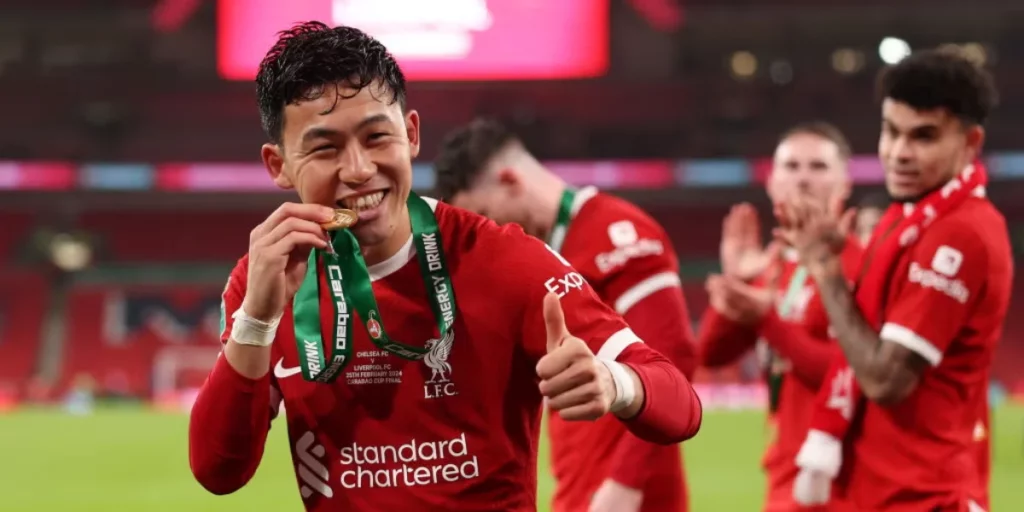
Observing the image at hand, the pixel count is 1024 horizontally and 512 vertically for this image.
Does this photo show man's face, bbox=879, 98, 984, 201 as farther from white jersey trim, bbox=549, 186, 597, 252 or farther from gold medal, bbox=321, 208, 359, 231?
gold medal, bbox=321, 208, 359, 231

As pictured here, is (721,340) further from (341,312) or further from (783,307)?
(341,312)

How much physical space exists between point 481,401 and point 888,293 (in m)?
1.35

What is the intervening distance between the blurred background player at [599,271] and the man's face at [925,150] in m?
0.80

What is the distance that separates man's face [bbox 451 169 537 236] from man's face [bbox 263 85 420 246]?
146cm

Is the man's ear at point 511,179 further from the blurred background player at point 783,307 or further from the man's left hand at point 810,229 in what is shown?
the man's left hand at point 810,229

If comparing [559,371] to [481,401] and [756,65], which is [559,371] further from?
[756,65]

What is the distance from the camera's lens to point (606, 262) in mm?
3666

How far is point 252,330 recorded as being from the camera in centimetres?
222

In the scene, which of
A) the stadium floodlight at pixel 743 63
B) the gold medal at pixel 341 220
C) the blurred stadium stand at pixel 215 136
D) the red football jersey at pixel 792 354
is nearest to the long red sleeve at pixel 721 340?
the red football jersey at pixel 792 354

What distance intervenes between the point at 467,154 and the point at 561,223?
0.42 m

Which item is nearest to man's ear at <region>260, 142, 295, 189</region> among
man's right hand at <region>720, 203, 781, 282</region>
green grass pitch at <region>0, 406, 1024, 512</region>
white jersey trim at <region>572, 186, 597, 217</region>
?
white jersey trim at <region>572, 186, 597, 217</region>

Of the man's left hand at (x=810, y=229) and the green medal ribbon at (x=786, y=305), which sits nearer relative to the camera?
the man's left hand at (x=810, y=229)

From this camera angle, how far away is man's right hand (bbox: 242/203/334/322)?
220 cm

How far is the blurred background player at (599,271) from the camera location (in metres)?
3.54
